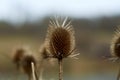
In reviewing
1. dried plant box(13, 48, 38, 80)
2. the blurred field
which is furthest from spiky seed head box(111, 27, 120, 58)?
the blurred field

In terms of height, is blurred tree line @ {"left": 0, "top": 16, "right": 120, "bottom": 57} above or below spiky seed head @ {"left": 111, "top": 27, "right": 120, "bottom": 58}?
above

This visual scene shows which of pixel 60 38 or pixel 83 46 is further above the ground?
pixel 83 46

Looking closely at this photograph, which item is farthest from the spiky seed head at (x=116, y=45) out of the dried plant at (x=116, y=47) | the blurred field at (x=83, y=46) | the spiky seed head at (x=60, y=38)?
the blurred field at (x=83, y=46)

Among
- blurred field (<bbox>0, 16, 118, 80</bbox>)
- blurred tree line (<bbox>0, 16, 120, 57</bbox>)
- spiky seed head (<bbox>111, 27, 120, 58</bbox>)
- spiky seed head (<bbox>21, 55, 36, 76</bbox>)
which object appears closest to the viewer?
spiky seed head (<bbox>111, 27, 120, 58</bbox>)

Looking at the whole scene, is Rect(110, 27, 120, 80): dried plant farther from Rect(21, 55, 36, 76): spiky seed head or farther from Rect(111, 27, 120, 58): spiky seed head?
Rect(21, 55, 36, 76): spiky seed head

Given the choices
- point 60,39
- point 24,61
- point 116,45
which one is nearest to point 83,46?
point 24,61

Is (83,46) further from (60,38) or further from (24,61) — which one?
(60,38)

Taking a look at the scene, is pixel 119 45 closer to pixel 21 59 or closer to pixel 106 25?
pixel 21 59

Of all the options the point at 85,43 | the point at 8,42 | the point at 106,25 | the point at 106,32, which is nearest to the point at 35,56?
the point at 8,42

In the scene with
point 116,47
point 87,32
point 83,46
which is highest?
point 87,32
